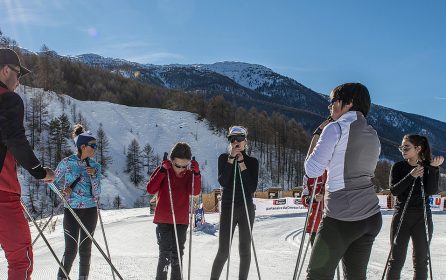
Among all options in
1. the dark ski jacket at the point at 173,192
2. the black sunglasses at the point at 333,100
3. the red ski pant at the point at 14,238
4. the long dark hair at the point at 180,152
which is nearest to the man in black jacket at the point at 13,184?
the red ski pant at the point at 14,238

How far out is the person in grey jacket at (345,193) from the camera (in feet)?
8.91

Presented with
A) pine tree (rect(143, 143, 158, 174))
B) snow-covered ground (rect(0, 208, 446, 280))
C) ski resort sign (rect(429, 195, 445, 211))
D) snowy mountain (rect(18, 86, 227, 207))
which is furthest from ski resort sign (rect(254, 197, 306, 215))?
pine tree (rect(143, 143, 158, 174))

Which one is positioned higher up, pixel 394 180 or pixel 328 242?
pixel 394 180

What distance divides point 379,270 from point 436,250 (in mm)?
3055

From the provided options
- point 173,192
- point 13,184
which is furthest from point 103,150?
point 13,184

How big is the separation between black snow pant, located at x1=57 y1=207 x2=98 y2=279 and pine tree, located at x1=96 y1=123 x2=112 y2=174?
65127mm

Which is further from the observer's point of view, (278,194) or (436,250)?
(278,194)

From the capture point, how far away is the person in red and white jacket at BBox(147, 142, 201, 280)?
4.42 meters

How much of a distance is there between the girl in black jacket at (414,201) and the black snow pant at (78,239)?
3.23 m

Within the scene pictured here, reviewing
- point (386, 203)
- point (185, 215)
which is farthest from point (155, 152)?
point (185, 215)

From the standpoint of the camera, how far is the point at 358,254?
9.23 feet

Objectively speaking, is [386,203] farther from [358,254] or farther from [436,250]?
[358,254]

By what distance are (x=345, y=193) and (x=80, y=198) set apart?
9.82 ft

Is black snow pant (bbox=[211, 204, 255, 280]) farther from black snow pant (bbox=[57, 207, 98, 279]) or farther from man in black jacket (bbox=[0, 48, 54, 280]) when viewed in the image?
man in black jacket (bbox=[0, 48, 54, 280])
